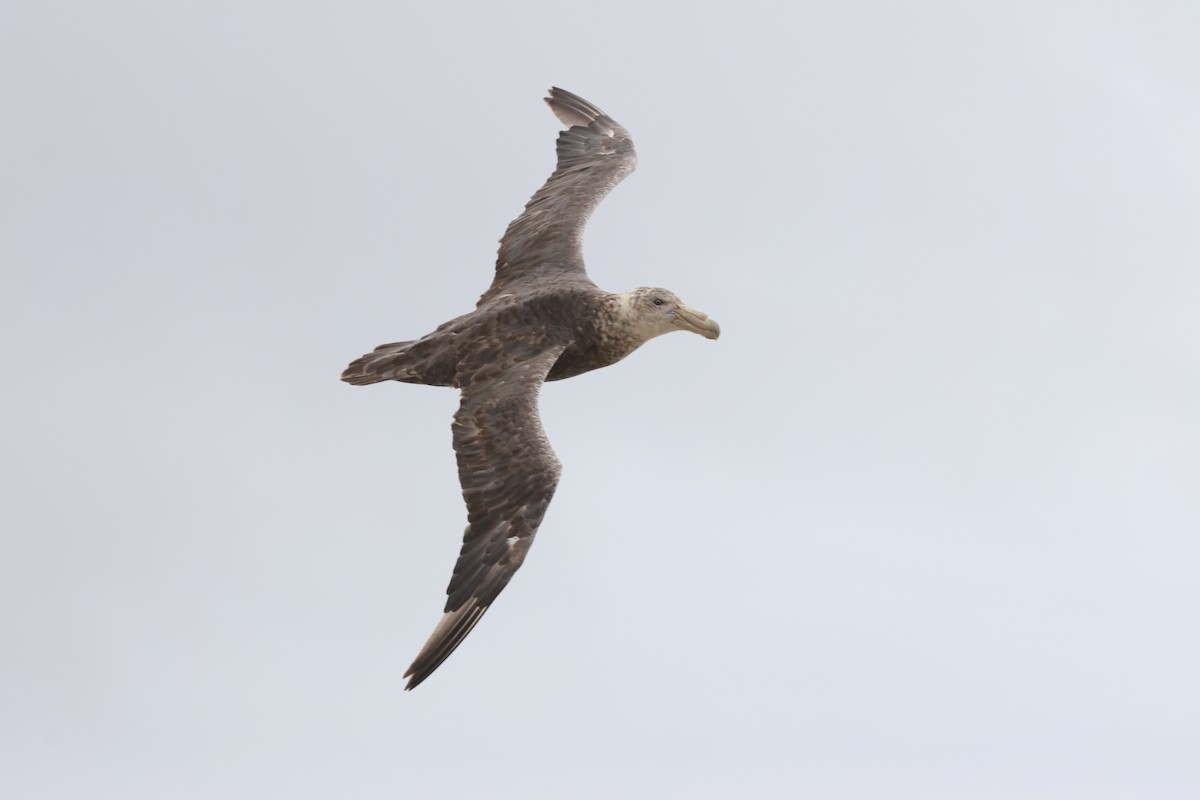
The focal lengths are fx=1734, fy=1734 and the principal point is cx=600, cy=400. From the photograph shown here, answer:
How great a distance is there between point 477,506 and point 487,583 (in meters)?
0.73

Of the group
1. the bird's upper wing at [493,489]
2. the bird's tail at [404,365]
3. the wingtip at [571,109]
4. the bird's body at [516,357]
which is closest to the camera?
the bird's upper wing at [493,489]

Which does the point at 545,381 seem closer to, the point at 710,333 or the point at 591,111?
the point at 710,333

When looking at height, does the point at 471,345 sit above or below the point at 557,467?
above

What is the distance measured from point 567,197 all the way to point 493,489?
17.1ft

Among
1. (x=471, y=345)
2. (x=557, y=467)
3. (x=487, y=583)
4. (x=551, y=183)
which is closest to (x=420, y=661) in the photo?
(x=487, y=583)

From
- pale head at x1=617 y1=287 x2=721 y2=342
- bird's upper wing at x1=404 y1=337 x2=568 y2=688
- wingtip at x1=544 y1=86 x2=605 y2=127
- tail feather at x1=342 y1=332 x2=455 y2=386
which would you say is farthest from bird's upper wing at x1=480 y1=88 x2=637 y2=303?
bird's upper wing at x1=404 y1=337 x2=568 y2=688

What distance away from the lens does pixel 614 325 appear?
17.8 m

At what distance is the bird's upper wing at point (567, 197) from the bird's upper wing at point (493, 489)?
224cm

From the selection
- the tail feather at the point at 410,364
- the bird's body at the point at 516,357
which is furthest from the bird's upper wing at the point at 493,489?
the tail feather at the point at 410,364

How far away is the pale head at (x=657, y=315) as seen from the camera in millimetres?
17844

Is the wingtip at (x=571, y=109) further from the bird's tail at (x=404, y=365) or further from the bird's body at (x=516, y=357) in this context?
the bird's tail at (x=404, y=365)

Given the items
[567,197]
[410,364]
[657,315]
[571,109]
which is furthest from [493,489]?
[571,109]

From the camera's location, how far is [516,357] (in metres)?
16.9

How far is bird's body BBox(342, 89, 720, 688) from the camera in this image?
1570 cm
